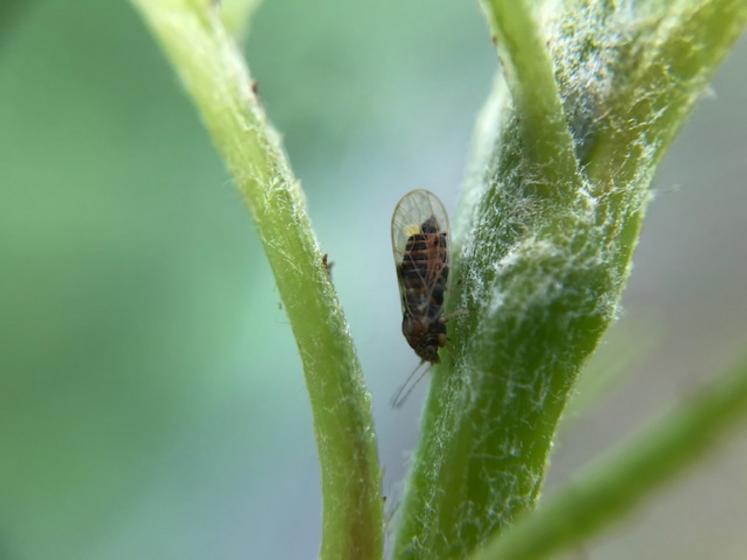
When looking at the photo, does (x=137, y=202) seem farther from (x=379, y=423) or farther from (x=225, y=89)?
(x=225, y=89)

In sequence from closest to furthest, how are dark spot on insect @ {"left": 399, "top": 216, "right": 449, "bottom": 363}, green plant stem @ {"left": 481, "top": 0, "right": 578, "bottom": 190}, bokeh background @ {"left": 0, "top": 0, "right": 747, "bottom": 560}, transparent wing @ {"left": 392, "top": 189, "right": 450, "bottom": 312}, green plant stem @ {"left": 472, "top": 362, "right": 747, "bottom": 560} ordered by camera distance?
green plant stem @ {"left": 472, "top": 362, "right": 747, "bottom": 560}, green plant stem @ {"left": 481, "top": 0, "right": 578, "bottom": 190}, dark spot on insect @ {"left": 399, "top": 216, "right": 449, "bottom": 363}, transparent wing @ {"left": 392, "top": 189, "right": 450, "bottom": 312}, bokeh background @ {"left": 0, "top": 0, "right": 747, "bottom": 560}

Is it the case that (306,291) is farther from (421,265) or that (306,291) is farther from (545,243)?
(421,265)

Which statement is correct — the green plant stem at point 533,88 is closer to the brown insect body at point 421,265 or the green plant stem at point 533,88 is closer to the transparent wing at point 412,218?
the brown insect body at point 421,265

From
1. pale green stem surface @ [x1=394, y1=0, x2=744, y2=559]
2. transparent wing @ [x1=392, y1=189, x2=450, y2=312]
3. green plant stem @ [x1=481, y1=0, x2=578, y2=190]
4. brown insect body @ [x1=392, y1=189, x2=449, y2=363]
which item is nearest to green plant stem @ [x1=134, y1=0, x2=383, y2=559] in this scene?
pale green stem surface @ [x1=394, y1=0, x2=744, y2=559]

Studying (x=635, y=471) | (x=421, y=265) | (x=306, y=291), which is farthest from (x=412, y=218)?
(x=635, y=471)

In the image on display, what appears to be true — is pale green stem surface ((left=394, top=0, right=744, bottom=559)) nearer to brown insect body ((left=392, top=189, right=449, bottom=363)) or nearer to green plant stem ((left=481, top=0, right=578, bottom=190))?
green plant stem ((left=481, top=0, right=578, bottom=190))

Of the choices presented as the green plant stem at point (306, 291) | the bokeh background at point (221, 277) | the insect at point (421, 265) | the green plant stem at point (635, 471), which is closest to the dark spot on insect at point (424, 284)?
the insect at point (421, 265)

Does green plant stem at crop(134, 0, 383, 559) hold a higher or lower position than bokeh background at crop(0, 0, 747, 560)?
lower
